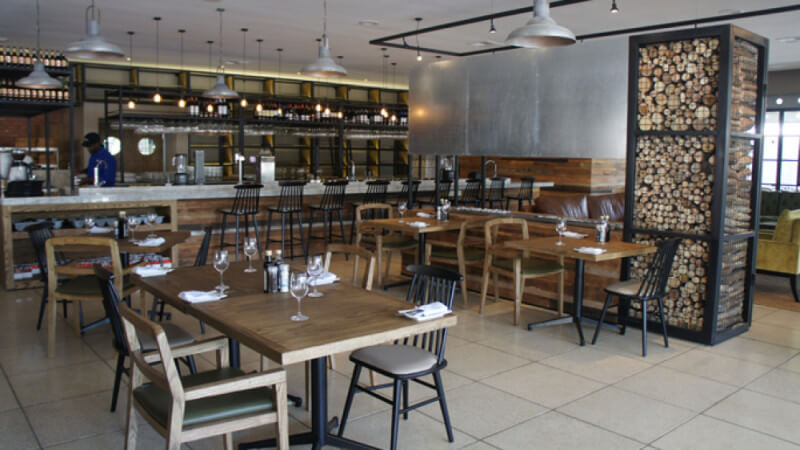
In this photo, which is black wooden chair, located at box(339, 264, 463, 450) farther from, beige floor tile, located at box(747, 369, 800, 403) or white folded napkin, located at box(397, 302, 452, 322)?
beige floor tile, located at box(747, 369, 800, 403)

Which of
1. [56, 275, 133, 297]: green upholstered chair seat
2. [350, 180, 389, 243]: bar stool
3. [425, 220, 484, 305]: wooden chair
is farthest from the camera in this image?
[350, 180, 389, 243]: bar stool

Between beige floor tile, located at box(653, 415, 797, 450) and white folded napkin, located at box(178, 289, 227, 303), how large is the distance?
2324 mm

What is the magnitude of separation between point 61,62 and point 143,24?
1.14 metres

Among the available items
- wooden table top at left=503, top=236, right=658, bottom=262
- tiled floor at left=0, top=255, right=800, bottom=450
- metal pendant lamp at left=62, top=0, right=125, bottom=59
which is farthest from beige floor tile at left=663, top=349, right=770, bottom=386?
metal pendant lamp at left=62, top=0, right=125, bottom=59

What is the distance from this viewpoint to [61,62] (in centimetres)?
792

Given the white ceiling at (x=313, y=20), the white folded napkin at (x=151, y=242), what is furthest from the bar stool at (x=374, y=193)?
the white folded napkin at (x=151, y=242)

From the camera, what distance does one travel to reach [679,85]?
201 inches

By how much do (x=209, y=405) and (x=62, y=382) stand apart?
207 cm

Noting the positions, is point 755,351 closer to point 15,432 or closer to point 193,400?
point 193,400

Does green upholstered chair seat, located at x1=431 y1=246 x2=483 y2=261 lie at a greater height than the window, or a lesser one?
lesser

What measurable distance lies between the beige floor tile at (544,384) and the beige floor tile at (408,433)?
709mm

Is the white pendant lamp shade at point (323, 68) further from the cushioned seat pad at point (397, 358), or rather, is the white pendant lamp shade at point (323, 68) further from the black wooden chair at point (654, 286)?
the cushioned seat pad at point (397, 358)

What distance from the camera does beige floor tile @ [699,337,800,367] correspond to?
15.4ft

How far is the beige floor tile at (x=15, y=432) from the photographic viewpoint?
320 cm
